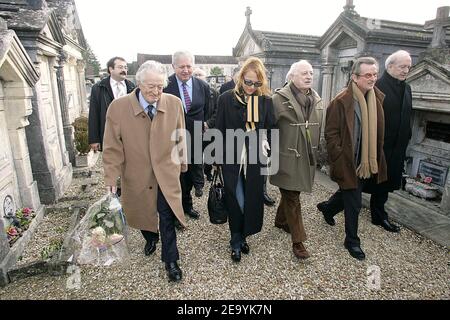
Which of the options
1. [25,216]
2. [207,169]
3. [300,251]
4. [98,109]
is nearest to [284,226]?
[300,251]

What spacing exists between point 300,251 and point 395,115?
7.14ft

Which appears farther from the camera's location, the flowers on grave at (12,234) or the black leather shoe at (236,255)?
the flowers on grave at (12,234)

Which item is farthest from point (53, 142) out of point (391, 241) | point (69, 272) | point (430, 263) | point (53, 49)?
point (430, 263)

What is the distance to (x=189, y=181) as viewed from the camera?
14.5ft

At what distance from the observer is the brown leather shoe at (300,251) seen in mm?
3479

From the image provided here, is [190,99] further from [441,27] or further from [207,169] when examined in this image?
[441,27]

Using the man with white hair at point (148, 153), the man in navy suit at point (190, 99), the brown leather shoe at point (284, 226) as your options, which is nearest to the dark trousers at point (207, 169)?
the man in navy suit at point (190, 99)

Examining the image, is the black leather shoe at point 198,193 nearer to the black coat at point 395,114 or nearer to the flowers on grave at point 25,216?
the flowers on grave at point 25,216

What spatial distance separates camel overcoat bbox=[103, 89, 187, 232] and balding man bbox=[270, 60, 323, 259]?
3.89ft

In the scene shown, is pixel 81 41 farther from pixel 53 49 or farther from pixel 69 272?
pixel 69 272

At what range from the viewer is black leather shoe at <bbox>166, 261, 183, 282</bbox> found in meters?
3.11

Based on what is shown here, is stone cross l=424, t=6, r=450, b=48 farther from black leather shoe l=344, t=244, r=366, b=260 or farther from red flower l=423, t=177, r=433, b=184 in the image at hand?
black leather shoe l=344, t=244, r=366, b=260

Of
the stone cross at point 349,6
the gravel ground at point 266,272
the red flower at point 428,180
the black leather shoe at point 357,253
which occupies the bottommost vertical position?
the gravel ground at point 266,272

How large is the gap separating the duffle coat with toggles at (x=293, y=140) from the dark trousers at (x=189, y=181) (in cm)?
146
